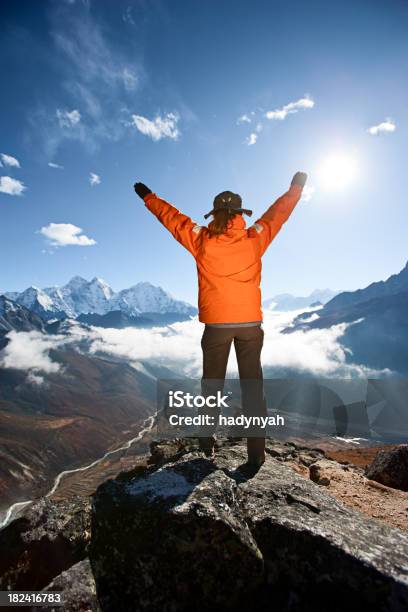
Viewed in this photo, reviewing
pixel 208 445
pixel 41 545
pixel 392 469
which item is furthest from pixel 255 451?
pixel 392 469

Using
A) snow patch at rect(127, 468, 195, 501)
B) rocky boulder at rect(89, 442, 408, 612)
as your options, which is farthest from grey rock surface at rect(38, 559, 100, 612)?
snow patch at rect(127, 468, 195, 501)

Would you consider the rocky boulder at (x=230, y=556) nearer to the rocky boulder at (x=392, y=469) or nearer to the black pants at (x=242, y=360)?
the black pants at (x=242, y=360)

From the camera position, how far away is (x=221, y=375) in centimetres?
793

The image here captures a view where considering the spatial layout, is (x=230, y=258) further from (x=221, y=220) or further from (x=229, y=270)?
(x=221, y=220)

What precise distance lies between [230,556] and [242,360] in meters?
3.89

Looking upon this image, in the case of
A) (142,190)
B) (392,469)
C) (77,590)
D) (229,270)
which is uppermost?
(142,190)

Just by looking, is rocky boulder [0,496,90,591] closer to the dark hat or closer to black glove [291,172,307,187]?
the dark hat

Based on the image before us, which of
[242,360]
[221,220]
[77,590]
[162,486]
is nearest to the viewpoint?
[77,590]

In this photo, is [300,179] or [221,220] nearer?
[221,220]

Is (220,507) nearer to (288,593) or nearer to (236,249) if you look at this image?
(288,593)

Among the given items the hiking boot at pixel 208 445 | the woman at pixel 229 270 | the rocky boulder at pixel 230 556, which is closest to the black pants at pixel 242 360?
the woman at pixel 229 270

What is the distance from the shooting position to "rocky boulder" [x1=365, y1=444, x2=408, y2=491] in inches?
493

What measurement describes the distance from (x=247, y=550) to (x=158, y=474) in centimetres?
248

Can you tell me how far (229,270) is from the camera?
7.50 meters
